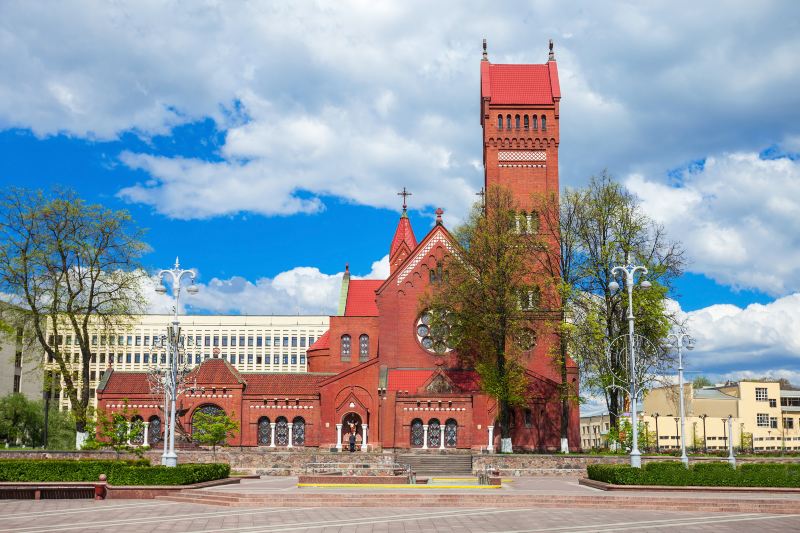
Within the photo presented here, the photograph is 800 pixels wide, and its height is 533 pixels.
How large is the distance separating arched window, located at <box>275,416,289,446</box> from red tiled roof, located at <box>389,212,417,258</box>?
71.4ft

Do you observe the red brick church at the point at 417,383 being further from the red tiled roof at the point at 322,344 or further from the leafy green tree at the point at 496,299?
the red tiled roof at the point at 322,344

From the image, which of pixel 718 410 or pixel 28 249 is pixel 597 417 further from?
pixel 28 249

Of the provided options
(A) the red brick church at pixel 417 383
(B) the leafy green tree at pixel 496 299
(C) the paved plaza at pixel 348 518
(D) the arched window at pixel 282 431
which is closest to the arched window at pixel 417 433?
(A) the red brick church at pixel 417 383

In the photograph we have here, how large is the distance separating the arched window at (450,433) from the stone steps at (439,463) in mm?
5988

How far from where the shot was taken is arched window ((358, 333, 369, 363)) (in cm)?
6569

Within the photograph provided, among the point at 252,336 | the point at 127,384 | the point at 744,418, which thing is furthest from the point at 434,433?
the point at 252,336

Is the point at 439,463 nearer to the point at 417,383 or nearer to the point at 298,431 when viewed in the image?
the point at 417,383

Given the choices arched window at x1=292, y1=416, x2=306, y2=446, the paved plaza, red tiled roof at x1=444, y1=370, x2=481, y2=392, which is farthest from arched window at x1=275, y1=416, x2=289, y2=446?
the paved plaza

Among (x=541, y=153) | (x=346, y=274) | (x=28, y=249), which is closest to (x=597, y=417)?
(x=346, y=274)

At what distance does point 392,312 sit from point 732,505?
35.0 meters

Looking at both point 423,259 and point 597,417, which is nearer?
point 423,259

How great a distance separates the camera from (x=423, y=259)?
58.9m

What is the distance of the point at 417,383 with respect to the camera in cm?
5638

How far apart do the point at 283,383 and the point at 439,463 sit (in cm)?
1665
